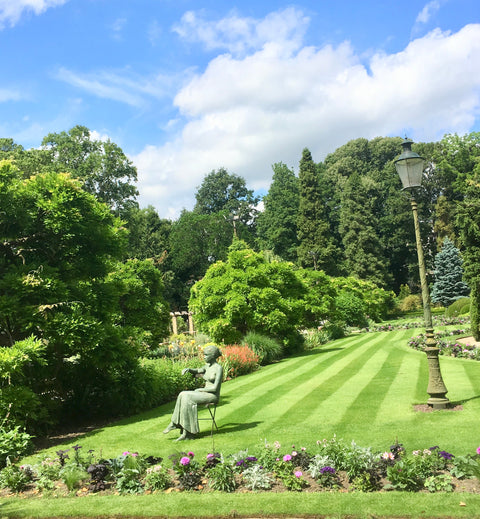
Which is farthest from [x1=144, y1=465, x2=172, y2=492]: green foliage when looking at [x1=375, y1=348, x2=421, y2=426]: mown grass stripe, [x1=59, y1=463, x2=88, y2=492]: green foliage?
[x1=375, y1=348, x2=421, y2=426]: mown grass stripe

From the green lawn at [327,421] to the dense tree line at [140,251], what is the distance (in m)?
1.81

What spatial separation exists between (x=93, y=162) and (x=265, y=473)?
126 feet

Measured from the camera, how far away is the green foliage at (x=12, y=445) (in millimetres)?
7902

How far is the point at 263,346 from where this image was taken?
63.8ft

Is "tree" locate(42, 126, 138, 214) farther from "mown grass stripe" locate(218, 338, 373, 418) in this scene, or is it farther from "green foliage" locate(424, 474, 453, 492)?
"green foliage" locate(424, 474, 453, 492)

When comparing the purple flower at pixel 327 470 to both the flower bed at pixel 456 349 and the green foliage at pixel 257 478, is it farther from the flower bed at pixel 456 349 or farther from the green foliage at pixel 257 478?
the flower bed at pixel 456 349

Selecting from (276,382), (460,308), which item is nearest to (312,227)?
(460,308)

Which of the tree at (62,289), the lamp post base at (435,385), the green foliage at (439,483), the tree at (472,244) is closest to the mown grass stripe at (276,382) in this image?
the tree at (62,289)

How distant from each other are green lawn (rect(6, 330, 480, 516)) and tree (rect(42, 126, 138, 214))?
3039 cm

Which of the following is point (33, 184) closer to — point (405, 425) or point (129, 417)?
point (129, 417)

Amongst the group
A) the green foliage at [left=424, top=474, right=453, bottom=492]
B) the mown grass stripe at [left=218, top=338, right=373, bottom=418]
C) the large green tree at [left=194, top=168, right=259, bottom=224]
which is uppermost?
the large green tree at [left=194, top=168, right=259, bottom=224]

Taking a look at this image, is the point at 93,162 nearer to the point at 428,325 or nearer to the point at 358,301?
the point at 358,301

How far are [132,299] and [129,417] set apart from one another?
34.6 feet

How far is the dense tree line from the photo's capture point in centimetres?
975
